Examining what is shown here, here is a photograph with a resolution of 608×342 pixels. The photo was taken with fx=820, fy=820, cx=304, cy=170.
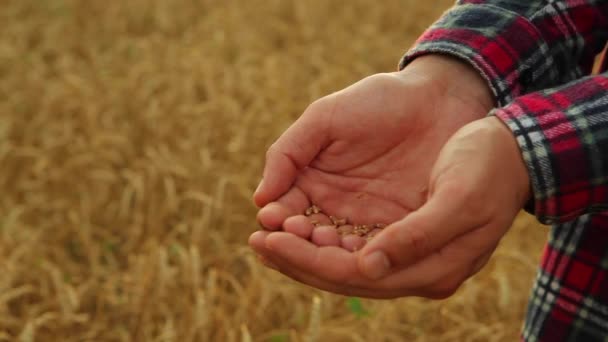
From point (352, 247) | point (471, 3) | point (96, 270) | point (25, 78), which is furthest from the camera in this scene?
point (25, 78)

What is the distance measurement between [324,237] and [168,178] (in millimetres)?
1643

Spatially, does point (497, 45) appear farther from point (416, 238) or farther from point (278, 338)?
point (278, 338)

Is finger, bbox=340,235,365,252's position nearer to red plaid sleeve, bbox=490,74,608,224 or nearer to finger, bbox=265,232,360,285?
finger, bbox=265,232,360,285

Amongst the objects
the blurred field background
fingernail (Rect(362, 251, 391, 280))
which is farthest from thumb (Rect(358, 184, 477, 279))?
the blurred field background

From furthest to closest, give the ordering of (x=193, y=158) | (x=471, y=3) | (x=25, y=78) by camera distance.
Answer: (x=25, y=78), (x=193, y=158), (x=471, y=3)

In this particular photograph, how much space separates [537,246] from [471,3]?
61.7 inches

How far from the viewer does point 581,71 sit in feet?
3.90

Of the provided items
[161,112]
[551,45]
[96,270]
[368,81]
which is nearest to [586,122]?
[551,45]

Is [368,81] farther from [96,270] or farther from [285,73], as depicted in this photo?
[285,73]

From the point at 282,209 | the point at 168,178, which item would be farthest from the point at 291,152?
the point at 168,178

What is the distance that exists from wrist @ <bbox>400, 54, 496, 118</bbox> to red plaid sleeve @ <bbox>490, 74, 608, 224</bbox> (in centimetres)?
19

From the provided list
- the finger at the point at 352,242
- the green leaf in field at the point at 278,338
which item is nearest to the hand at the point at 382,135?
the finger at the point at 352,242

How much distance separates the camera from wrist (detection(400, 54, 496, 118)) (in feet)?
3.69

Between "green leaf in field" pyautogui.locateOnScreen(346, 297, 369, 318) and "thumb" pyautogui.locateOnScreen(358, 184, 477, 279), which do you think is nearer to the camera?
"thumb" pyautogui.locateOnScreen(358, 184, 477, 279)
